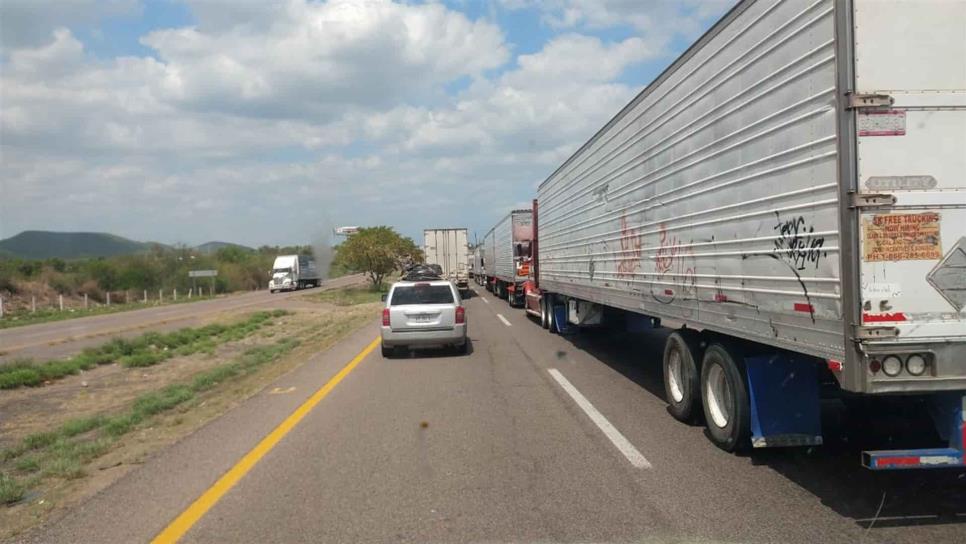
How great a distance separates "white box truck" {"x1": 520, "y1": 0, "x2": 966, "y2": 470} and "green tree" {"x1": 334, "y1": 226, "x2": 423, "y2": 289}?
1941 inches

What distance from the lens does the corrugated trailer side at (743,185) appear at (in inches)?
203

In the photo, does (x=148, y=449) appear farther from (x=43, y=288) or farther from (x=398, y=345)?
(x=43, y=288)

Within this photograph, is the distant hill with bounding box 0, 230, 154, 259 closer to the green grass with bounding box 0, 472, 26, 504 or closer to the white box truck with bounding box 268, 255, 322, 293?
the white box truck with bounding box 268, 255, 322, 293

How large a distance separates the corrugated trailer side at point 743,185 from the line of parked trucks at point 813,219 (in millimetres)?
20

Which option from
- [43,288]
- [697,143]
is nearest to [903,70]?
[697,143]

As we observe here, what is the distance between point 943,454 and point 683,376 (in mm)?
3444

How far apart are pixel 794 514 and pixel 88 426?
28.4ft

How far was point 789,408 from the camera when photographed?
6203 mm

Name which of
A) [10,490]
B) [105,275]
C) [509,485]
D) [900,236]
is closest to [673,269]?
[509,485]

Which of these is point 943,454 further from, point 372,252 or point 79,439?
point 372,252

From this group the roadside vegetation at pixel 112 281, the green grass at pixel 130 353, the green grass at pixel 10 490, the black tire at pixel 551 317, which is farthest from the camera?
the roadside vegetation at pixel 112 281

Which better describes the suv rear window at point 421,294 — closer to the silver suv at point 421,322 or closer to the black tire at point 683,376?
the silver suv at point 421,322

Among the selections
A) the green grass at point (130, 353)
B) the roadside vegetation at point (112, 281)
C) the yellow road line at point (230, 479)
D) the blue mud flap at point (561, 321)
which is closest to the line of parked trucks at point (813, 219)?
the yellow road line at point (230, 479)

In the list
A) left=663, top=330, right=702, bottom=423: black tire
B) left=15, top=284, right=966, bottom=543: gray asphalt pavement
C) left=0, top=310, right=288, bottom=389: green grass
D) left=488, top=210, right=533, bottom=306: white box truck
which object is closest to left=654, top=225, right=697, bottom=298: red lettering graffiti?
left=663, top=330, right=702, bottom=423: black tire
